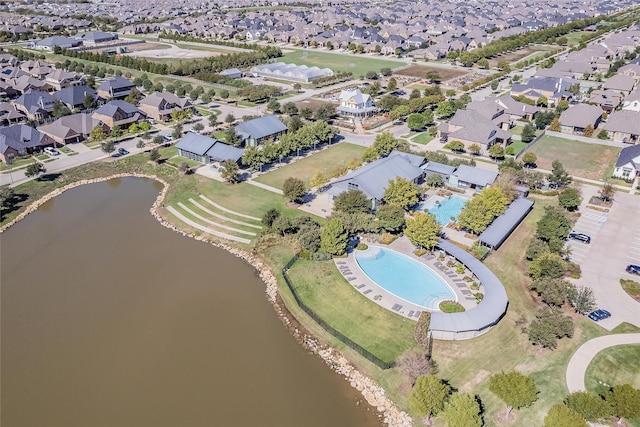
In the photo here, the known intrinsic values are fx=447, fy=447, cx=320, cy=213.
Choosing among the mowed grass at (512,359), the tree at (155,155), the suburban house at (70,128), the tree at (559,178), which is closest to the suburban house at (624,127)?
the tree at (559,178)

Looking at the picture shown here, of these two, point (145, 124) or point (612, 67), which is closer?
point (145, 124)

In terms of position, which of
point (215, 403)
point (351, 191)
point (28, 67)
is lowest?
point (215, 403)

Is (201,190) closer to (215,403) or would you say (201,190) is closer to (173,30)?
(215,403)

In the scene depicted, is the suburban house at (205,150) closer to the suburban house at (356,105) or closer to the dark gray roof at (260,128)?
the dark gray roof at (260,128)

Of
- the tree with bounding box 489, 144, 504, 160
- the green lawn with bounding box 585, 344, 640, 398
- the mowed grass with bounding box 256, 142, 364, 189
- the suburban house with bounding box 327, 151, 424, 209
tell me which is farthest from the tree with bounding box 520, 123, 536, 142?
the green lawn with bounding box 585, 344, 640, 398

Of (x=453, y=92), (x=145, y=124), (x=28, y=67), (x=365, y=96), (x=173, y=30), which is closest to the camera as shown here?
(x=145, y=124)

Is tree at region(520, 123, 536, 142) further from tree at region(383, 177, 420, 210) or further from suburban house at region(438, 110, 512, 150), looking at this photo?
tree at region(383, 177, 420, 210)

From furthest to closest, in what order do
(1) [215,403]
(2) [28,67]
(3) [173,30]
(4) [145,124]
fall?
1. (3) [173,30]
2. (2) [28,67]
3. (4) [145,124]
4. (1) [215,403]

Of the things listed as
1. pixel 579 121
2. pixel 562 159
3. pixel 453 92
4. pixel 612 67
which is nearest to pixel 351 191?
pixel 562 159
